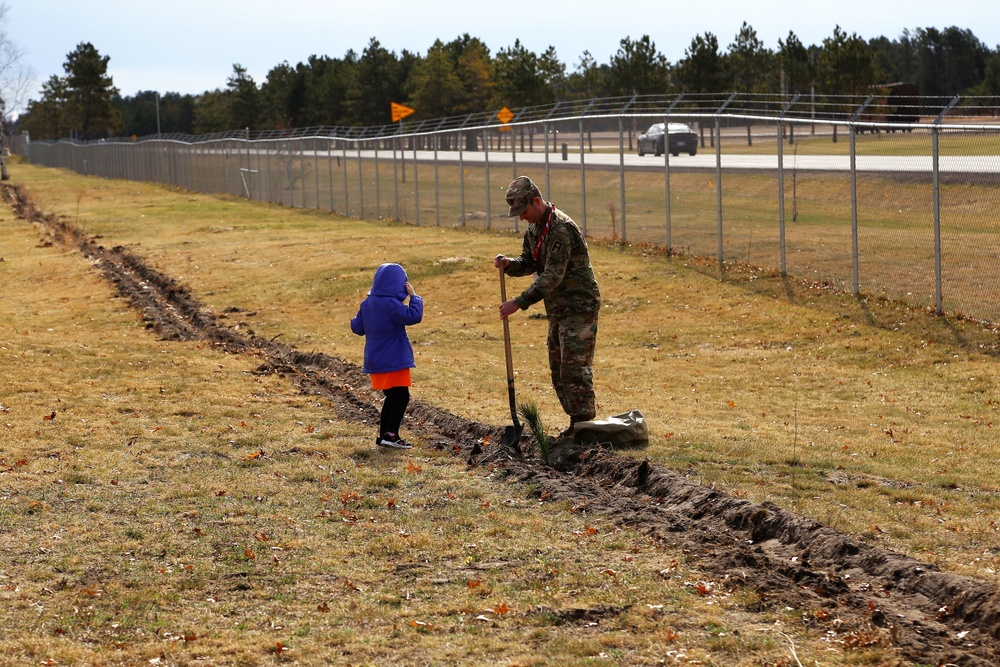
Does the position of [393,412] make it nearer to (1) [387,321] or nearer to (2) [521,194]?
(1) [387,321]

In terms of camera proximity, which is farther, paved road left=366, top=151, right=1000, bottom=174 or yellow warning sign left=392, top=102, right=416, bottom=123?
yellow warning sign left=392, top=102, right=416, bottom=123

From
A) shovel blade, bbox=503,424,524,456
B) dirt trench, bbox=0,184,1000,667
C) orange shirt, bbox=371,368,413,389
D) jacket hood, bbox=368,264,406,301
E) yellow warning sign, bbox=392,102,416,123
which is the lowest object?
dirt trench, bbox=0,184,1000,667

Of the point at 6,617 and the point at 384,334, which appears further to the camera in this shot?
the point at 384,334

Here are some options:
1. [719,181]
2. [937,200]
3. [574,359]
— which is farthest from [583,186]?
[574,359]

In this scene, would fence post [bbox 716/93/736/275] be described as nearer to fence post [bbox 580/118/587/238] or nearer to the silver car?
the silver car

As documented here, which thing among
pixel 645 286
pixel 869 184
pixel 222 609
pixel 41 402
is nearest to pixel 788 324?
pixel 869 184

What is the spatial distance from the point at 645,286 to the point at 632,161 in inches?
206

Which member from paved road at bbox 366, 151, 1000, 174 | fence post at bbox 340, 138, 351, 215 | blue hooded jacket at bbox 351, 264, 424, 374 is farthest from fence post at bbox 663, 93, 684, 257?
fence post at bbox 340, 138, 351, 215

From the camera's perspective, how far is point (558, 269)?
8875 millimetres

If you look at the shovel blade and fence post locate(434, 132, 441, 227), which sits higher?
fence post locate(434, 132, 441, 227)

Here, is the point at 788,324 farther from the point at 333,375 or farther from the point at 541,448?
the point at 541,448

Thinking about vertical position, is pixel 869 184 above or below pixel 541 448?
above

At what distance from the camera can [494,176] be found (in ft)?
93.3

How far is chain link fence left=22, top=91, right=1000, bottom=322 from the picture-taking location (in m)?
14.4
